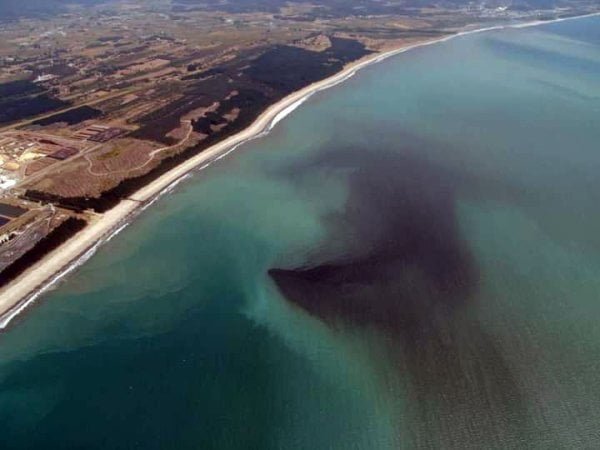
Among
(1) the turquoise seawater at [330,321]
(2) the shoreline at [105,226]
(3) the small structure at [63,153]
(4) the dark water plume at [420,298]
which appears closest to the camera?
(1) the turquoise seawater at [330,321]

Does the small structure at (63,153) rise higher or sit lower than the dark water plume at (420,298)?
lower

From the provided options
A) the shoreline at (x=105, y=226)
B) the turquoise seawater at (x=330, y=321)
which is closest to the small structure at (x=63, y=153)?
the shoreline at (x=105, y=226)

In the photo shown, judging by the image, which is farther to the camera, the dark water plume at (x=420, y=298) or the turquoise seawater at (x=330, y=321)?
the dark water plume at (x=420, y=298)

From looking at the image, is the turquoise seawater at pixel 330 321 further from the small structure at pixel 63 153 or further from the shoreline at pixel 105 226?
the small structure at pixel 63 153

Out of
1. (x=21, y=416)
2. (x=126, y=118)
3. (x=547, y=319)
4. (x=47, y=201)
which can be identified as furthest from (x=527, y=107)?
(x=21, y=416)

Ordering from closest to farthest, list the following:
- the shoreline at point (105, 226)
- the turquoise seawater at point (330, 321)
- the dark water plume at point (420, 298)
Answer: the turquoise seawater at point (330, 321)
the dark water plume at point (420, 298)
the shoreline at point (105, 226)

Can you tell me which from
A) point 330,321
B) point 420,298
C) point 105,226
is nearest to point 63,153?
point 105,226

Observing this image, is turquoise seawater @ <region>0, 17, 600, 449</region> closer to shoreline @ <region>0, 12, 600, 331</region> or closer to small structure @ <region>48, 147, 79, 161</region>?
shoreline @ <region>0, 12, 600, 331</region>
